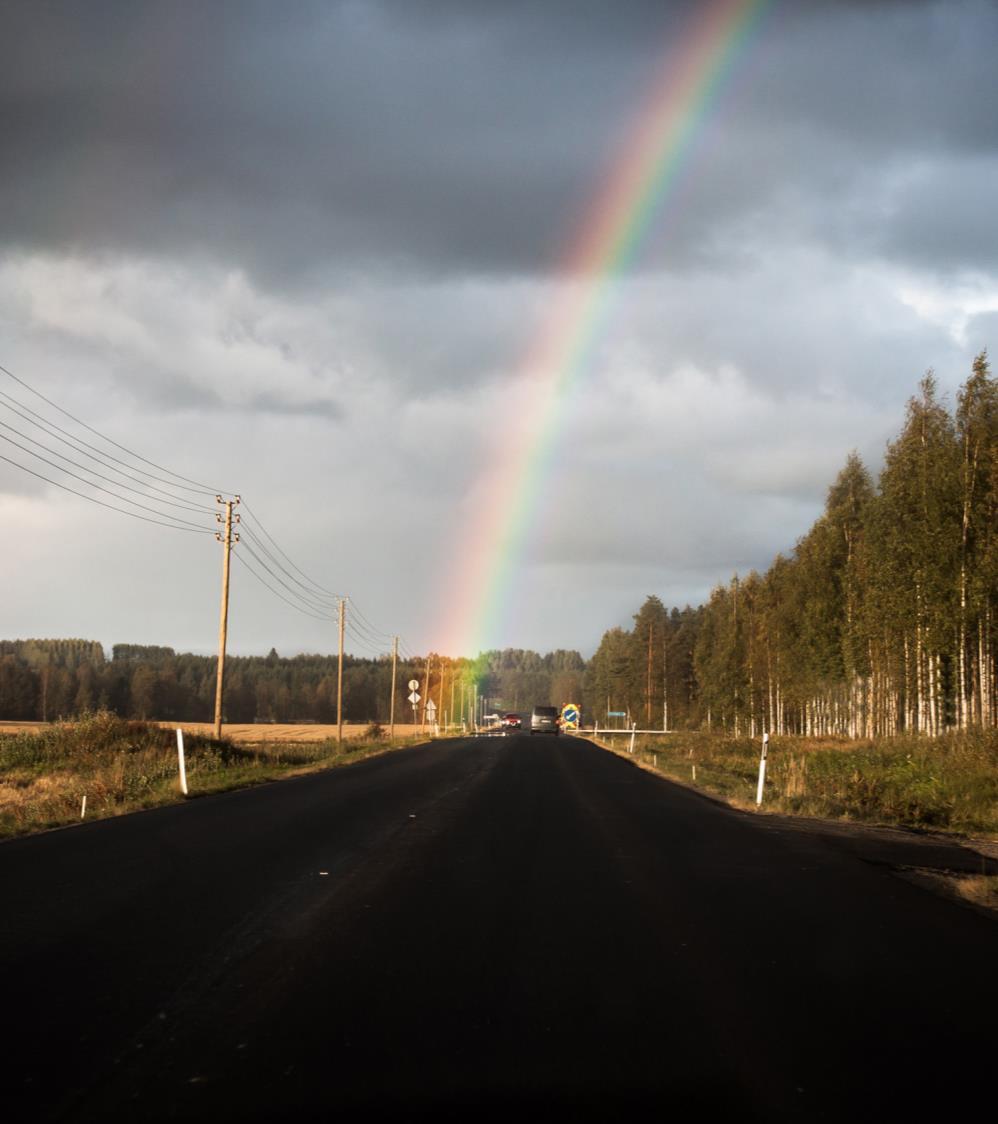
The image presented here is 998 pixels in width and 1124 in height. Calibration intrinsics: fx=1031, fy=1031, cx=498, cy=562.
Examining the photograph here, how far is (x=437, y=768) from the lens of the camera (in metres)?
30.2

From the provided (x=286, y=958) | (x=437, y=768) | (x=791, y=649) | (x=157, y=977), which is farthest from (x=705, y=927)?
(x=791, y=649)

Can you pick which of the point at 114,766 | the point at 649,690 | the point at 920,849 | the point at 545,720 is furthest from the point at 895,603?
the point at 649,690

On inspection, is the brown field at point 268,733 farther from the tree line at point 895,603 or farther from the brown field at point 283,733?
the tree line at point 895,603

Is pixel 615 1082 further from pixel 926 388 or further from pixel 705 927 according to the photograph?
pixel 926 388

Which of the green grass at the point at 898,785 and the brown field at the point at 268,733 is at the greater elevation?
the green grass at the point at 898,785

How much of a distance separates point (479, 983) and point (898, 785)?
19906 millimetres

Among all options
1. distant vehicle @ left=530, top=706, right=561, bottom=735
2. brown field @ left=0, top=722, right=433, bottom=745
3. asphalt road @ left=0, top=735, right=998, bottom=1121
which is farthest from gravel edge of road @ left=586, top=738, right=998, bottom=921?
distant vehicle @ left=530, top=706, right=561, bottom=735

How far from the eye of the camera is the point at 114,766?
2558 cm

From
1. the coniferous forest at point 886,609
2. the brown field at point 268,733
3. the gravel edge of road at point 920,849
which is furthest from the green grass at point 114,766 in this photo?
the brown field at point 268,733

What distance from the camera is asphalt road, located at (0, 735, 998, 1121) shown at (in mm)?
4578

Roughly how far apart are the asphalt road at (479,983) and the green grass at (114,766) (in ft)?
24.3

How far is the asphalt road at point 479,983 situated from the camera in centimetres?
458

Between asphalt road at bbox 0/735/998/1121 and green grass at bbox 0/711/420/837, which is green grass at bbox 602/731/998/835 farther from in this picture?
green grass at bbox 0/711/420/837

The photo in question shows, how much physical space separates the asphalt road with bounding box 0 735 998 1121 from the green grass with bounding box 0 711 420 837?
740cm
